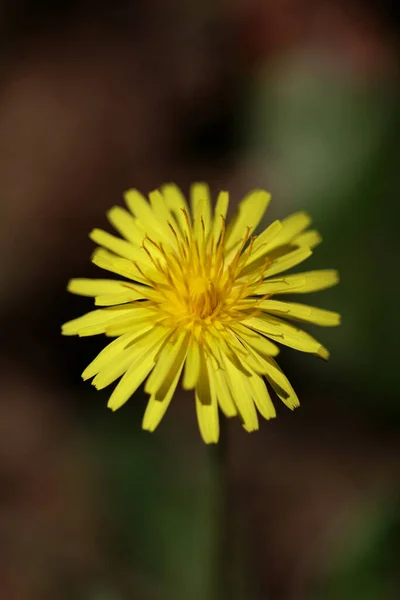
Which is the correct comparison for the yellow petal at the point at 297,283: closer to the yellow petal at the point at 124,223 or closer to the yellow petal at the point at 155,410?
the yellow petal at the point at 155,410

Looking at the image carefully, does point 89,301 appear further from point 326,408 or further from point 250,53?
point 250,53

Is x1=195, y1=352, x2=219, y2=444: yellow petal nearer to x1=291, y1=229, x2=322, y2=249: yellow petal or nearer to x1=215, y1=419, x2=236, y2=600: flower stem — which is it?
x1=215, y1=419, x2=236, y2=600: flower stem

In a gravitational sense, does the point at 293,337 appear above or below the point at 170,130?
below

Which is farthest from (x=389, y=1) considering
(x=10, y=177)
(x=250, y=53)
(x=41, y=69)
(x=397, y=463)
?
(x=397, y=463)

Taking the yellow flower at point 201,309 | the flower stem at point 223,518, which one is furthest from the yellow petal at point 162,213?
the flower stem at point 223,518

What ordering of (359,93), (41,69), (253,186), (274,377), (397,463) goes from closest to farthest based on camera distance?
(274,377) < (397,463) < (359,93) < (253,186) < (41,69)

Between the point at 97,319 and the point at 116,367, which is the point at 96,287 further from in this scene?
the point at 116,367
